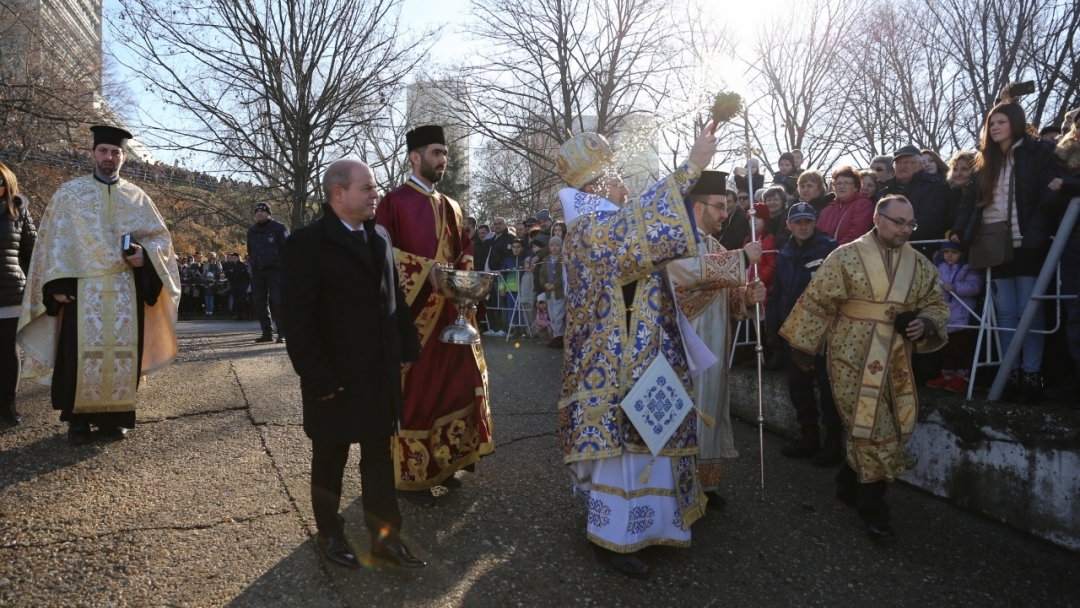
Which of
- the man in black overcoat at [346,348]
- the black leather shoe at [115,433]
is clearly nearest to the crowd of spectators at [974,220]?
the man in black overcoat at [346,348]

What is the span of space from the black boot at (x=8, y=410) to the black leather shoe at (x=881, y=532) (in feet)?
20.6

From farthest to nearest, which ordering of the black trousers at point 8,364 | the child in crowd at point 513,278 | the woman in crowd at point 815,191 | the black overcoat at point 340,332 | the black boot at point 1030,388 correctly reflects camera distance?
the child in crowd at point 513,278, the woman in crowd at point 815,191, the black trousers at point 8,364, the black boot at point 1030,388, the black overcoat at point 340,332

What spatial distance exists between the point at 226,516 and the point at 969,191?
5.44 meters

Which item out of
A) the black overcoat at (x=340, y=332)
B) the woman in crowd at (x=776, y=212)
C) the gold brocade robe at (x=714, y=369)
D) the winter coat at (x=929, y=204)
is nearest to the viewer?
the black overcoat at (x=340, y=332)

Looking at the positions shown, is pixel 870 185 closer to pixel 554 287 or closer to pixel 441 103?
pixel 554 287

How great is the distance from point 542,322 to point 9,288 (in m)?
7.10

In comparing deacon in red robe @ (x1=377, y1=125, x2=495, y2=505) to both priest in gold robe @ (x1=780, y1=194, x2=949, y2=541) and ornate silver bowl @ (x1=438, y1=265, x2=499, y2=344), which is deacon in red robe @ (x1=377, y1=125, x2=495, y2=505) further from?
priest in gold robe @ (x1=780, y1=194, x2=949, y2=541)

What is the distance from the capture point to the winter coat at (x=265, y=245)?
33.6ft

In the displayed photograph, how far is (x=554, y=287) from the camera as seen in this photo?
962cm

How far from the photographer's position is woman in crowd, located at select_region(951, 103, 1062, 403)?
4422mm

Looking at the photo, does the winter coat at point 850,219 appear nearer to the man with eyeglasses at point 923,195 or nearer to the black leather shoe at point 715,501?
the man with eyeglasses at point 923,195

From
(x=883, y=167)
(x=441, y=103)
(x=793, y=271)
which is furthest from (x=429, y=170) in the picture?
(x=441, y=103)

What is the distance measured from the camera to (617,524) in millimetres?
3162

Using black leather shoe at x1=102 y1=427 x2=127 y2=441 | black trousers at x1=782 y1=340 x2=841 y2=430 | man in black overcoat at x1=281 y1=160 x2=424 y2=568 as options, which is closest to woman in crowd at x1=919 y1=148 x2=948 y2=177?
black trousers at x1=782 y1=340 x2=841 y2=430
